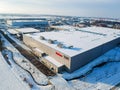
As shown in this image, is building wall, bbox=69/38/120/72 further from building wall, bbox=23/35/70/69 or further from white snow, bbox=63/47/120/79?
building wall, bbox=23/35/70/69

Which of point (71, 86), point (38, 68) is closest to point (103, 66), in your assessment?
point (71, 86)

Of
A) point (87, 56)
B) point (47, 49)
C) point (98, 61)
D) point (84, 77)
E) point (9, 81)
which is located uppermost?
point (47, 49)

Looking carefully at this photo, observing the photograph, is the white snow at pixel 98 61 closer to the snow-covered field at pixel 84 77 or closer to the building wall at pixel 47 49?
the snow-covered field at pixel 84 77

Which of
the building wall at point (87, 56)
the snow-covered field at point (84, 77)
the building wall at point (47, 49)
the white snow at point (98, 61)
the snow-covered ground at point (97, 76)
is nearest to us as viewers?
the snow-covered field at point (84, 77)

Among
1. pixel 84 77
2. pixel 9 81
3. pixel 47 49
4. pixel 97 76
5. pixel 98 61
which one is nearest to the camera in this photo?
pixel 9 81

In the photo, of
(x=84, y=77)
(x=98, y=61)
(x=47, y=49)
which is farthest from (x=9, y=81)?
(x=98, y=61)

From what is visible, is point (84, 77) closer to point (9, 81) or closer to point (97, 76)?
point (97, 76)

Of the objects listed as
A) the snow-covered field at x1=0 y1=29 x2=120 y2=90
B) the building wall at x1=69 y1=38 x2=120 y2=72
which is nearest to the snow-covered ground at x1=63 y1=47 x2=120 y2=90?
the snow-covered field at x1=0 y1=29 x2=120 y2=90

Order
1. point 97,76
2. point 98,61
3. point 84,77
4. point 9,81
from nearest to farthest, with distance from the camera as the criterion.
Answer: point 9,81
point 84,77
point 97,76
point 98,61

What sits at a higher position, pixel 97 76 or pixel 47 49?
pixel 47 49

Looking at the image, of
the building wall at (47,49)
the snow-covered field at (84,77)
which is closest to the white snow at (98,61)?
the snow-covered field at (84,77)

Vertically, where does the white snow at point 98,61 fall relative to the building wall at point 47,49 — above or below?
below
